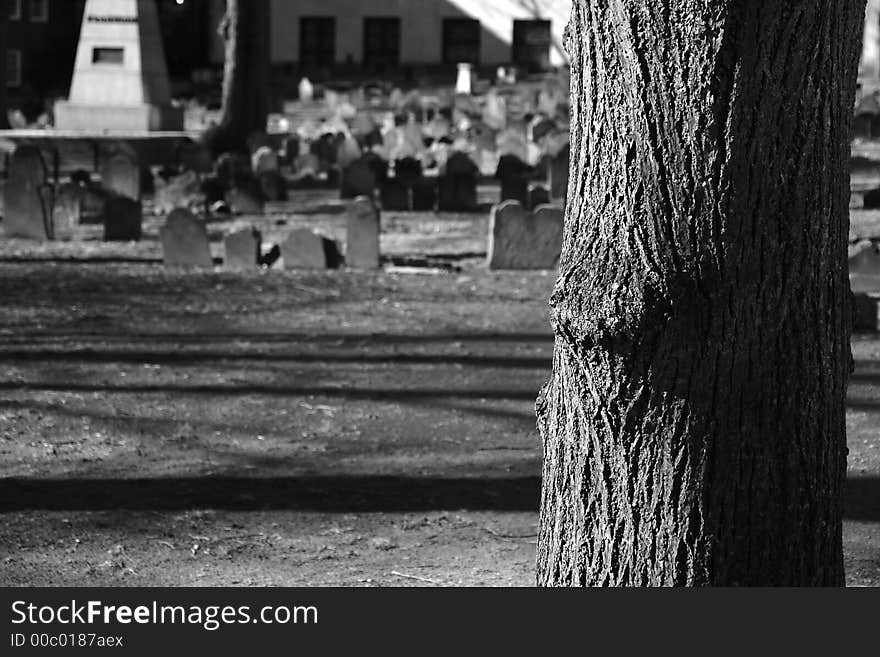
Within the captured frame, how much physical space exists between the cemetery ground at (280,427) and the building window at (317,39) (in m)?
41.4

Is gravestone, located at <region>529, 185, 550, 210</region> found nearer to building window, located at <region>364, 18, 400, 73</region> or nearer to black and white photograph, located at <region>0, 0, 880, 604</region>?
black and white photograph, located at <region>0, 0, 880, 604</region>

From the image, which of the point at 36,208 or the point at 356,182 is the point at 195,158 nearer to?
the point at 356,182

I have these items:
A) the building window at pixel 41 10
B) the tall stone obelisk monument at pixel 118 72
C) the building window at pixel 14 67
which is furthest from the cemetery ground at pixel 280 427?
the building window at pixel 41 10

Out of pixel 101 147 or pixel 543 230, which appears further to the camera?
pixel 101 147

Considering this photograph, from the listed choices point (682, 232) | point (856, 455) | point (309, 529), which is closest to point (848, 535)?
point (856, 455)

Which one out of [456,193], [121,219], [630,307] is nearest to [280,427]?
[630,307]

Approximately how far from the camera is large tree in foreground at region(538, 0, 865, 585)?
353 cm

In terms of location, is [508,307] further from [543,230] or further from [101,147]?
[101,147]

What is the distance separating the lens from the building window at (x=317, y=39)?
52469 mm

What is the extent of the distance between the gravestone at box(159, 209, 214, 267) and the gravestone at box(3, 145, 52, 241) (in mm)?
1946

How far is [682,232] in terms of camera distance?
3576 millimetres

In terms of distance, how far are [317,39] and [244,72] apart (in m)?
31.7

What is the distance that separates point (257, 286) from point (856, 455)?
5323 mm

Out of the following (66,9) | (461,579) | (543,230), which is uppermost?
(66,9)
